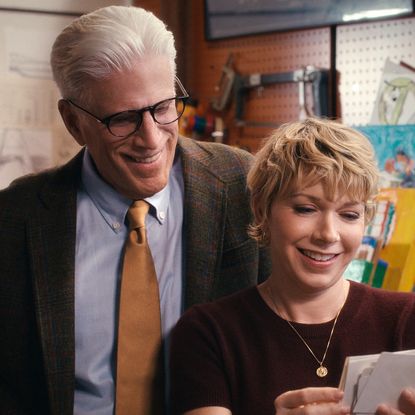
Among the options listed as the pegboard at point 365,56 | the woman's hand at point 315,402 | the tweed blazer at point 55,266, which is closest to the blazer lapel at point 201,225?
the tweed blazer at point 55,266

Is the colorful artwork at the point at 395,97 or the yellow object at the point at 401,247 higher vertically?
the colorful artwork at the point at 395,97

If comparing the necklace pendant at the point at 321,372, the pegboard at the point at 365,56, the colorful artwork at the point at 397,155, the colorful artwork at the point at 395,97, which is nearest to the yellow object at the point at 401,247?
the colorful artwork at the point at 397,155

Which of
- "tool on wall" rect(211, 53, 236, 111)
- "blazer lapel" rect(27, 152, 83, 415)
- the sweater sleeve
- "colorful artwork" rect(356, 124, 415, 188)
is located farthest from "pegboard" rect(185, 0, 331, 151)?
the sweater sleeve

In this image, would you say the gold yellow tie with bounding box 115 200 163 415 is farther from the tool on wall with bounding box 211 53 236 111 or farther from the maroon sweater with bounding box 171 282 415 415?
the tool on wall with bounding box 211 53 236 111

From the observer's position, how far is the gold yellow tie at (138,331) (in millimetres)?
1538

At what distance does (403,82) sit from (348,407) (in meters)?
1.47

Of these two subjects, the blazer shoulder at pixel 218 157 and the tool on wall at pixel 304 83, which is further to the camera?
the tool on wall at pixel 304 83

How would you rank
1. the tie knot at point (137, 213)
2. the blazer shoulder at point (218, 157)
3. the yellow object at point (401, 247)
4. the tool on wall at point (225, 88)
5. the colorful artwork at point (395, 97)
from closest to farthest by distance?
the tie knot at point (137, 213)
the blazer shoulder at point (218, 157)
the yellow object at point (401, 247)
the colorful artwork at point (395, 97)
the tool on wall at point (225, 88)

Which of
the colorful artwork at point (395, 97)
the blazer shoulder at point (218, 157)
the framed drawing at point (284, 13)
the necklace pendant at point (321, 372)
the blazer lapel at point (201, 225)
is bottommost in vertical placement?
the necklace pendant at point (321, 372)

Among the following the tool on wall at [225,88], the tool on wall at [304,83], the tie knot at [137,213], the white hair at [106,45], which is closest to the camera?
the white hair at [106,45]

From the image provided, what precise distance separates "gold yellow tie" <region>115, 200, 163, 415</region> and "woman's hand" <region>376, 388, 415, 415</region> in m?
0.55

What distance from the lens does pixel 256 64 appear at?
125 inches

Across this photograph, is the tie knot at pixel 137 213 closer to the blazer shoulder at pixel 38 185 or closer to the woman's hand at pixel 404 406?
the blazer shoulder at pixel 38 185

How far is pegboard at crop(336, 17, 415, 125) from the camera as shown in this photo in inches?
97.7
